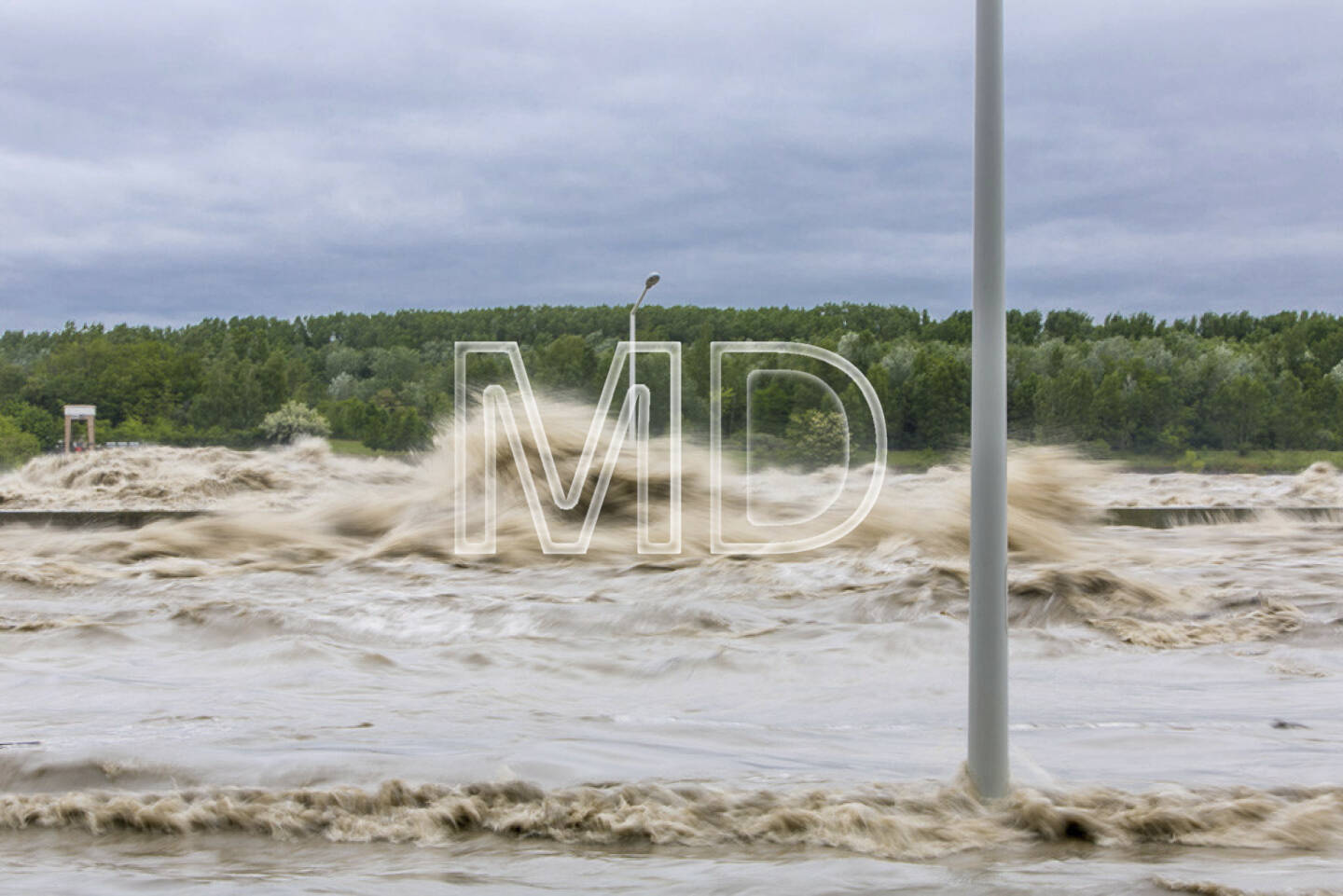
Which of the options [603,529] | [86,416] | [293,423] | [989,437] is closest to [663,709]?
[989,437]

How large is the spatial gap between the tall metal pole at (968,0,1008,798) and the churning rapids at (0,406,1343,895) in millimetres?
372

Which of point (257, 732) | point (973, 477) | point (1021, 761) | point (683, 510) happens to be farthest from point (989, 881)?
point (683, 510)

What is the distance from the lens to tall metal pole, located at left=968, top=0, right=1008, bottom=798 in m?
3.93

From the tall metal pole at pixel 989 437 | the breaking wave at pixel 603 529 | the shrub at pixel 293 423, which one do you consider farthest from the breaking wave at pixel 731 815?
the shrub at pixel 293 423

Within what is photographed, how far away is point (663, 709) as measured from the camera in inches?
284

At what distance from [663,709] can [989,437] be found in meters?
3.88

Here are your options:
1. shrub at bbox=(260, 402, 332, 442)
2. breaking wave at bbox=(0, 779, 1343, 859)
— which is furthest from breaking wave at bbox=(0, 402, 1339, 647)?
shrub at bbox=(260, 402, 332, 442)

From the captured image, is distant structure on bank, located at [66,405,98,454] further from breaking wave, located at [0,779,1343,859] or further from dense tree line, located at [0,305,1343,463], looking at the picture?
breaking wave, located at [0,779,1343,859]

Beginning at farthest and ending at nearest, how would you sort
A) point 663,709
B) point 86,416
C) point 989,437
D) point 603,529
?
point 86,416
point 603,529
point 663,709
point 989,437

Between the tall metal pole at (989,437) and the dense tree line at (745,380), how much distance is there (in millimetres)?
37573

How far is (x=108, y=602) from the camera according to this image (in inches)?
505

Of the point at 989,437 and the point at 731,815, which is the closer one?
the point at 989,437

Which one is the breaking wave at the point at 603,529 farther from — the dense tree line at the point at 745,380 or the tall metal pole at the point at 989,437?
the dense tree line at the point at 745,380

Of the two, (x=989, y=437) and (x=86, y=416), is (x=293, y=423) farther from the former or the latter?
(x=989, y=437)
